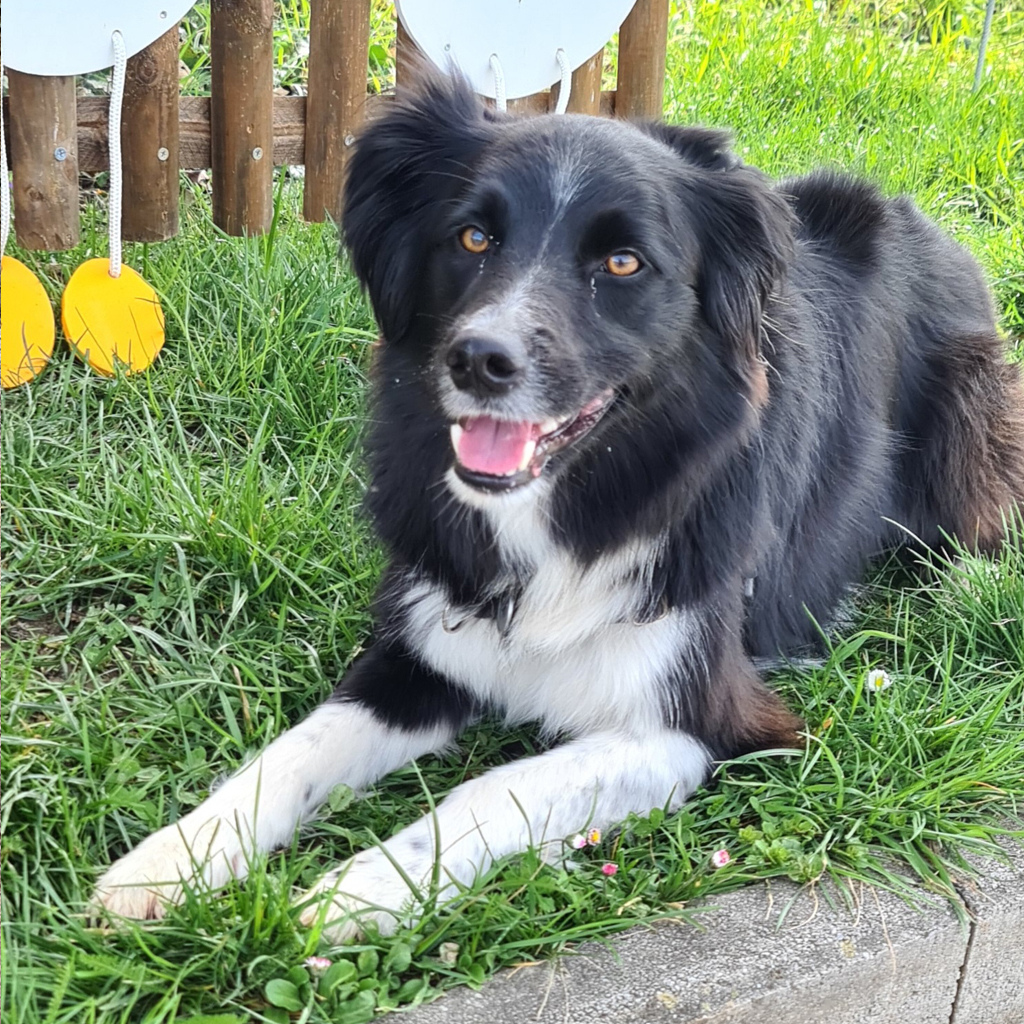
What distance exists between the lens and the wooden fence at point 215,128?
360 cm

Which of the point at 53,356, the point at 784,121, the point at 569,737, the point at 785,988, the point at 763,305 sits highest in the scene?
the point at 784,121

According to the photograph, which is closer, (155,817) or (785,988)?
(785,988)

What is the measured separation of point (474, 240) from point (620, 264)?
0.94ft

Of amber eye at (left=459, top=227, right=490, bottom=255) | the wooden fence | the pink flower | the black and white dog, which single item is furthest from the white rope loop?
the pink flower

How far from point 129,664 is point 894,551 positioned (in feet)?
6.79

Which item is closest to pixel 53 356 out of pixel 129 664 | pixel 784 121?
pixel 129 664

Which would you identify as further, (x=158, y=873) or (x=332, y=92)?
(x=332, y=92)

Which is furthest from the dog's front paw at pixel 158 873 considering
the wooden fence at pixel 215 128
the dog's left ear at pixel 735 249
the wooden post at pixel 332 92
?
the wooden post at pixel 332 92

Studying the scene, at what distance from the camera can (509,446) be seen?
2.24m

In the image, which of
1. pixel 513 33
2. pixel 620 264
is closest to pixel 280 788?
pixel 620 264

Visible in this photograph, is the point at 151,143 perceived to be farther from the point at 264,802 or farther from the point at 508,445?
the point at 264,802

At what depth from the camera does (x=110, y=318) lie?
363 cm

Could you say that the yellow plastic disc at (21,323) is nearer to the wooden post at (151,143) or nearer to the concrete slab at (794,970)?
the wooden post at (151,143)

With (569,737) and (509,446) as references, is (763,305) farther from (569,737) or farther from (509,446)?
(569,737)
